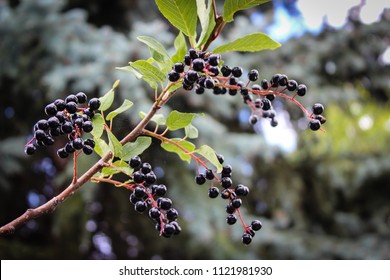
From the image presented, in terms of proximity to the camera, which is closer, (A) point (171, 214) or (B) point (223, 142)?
(A) point (171, 214)

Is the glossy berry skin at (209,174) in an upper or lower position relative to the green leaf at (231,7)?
lower

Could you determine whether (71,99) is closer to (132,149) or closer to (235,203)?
(132,149)

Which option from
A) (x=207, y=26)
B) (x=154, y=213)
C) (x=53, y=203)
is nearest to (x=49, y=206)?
(x=53, y=203)

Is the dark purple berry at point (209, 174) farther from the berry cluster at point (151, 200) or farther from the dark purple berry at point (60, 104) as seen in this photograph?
the dark purple berry at point (60, 104)

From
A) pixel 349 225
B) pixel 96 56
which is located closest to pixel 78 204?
pixel 96 56

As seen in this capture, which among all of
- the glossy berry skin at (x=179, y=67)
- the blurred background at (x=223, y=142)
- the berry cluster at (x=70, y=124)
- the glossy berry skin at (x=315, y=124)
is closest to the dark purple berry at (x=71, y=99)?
the berry cluster at (x=70, y=124)

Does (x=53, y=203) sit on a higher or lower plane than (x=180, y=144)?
lower
